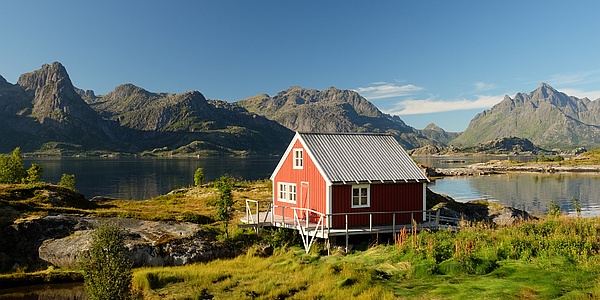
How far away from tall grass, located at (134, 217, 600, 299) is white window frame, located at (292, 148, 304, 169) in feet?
28.1

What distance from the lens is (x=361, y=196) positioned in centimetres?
2730

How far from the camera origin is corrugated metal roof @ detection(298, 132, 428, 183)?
90.0 ft

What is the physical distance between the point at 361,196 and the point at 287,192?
6346mm

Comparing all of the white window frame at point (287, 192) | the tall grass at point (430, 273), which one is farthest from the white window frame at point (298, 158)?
the tall grass at point (430, 273)

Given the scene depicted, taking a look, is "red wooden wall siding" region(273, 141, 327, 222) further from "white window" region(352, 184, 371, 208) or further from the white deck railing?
"white window" region(352, 184, 371, 208)

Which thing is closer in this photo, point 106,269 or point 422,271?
point 106,269

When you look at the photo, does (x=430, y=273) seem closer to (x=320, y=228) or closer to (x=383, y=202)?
(x=320, y=228)

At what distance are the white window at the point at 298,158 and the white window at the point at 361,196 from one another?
451 cm

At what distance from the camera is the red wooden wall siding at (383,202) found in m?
26.6

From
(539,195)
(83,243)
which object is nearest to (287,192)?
(83,243)

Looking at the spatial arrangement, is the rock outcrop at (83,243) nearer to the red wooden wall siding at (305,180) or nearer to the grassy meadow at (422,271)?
the grassy meadow at (422,271)

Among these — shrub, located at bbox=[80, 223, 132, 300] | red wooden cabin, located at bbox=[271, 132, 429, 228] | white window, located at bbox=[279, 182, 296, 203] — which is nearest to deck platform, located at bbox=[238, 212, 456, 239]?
red wooden cabin, located at bbox=[271, 132, 429, 228]

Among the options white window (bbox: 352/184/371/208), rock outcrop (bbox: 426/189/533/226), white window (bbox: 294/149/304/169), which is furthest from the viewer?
rock outcrop (bbox: 426/189/533/226)

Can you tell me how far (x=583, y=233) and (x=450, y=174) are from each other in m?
126
